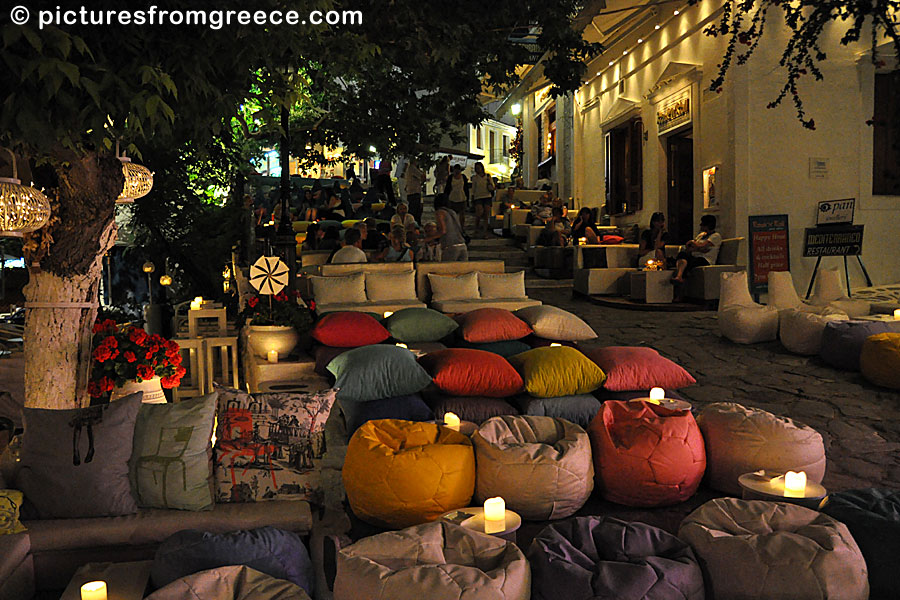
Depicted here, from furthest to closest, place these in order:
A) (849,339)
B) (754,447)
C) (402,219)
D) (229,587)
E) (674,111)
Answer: (674,111) < (402,219) < (849,339) < (754,447) < (229,587)

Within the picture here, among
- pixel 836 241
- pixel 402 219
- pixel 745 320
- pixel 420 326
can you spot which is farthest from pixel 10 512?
pixel 836 241

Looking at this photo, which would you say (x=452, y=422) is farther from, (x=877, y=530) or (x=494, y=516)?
(x=877, y=530)

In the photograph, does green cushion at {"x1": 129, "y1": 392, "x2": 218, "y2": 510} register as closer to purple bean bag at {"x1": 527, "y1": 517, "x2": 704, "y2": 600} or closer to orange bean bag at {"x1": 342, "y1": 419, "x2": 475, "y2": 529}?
orange bean bag at {"x1": 342, "y1": 419, "x2": 475, "y2": 529}

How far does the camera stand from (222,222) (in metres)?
11.4

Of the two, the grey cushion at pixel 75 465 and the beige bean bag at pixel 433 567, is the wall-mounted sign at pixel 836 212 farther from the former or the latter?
the grey cushion at pixel 75 465

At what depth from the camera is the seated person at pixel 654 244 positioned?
429 inches

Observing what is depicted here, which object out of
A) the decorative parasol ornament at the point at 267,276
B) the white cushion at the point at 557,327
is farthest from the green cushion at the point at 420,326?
the decorative parasol ornament at the point at 267,276

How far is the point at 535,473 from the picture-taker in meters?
3.43

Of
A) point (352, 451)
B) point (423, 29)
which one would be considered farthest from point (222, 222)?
point (352, 451)

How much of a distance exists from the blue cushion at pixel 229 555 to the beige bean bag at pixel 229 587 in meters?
0.19

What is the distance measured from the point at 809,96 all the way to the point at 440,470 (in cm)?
1027

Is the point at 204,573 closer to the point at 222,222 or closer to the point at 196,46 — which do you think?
the point at 196,46

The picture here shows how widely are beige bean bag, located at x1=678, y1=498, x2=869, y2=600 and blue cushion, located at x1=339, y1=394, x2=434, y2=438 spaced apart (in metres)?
2.18

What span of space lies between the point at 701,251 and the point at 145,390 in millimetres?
7926
